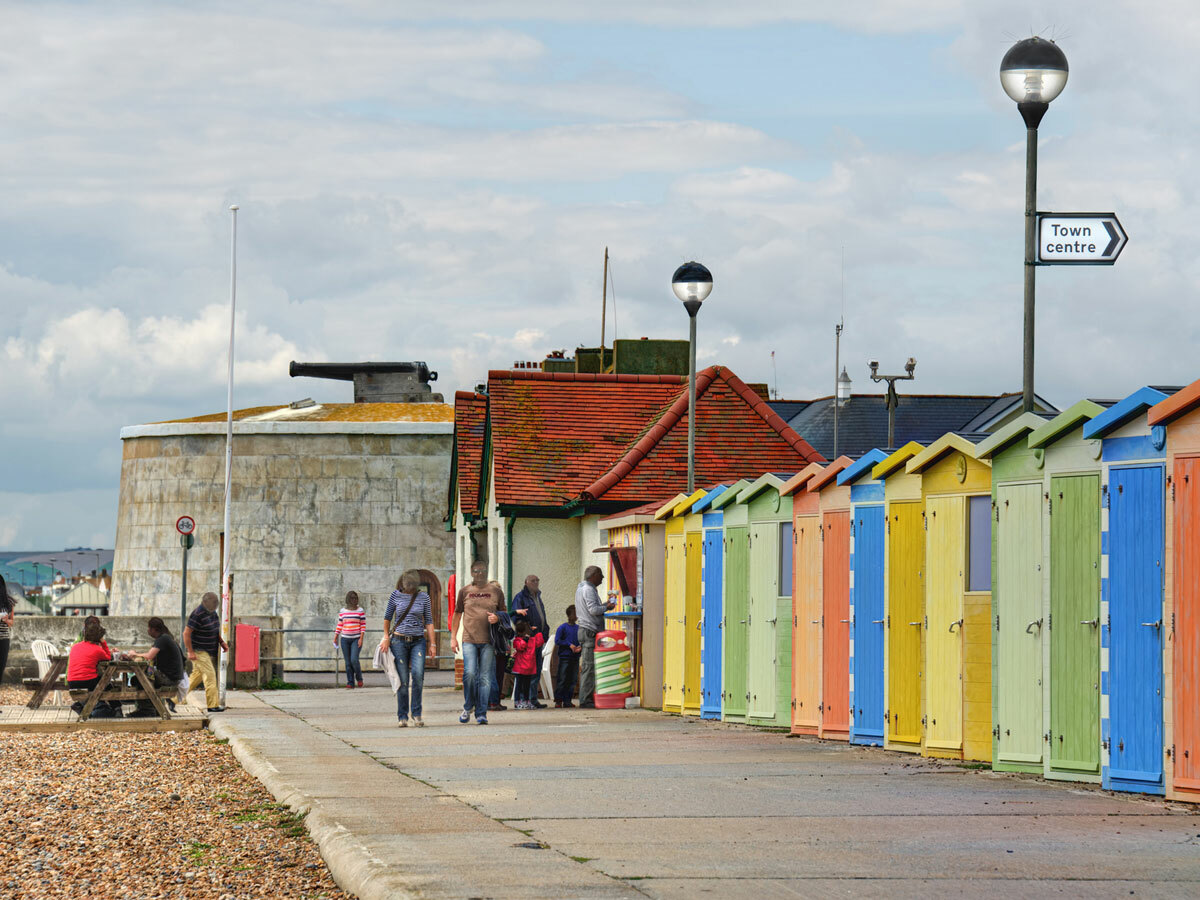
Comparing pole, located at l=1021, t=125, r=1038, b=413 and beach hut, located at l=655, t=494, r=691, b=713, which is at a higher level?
pole, located at l=1021, t=125, r=1038, b=413

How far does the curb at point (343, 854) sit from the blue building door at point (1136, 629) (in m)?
5.12

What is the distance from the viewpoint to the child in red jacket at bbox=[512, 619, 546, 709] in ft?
71.8

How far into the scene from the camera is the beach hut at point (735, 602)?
18.6m

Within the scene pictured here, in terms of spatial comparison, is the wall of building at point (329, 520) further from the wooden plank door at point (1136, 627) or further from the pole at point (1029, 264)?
the wooden plank door at point (1136, 627)

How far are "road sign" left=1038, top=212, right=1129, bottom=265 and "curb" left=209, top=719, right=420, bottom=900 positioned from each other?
640 centimetres

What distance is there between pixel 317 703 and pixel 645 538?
5.68 m

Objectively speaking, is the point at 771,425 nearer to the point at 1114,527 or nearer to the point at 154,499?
the point at 1114,527

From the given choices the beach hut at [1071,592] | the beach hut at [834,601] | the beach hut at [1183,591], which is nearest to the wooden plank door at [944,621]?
the beach hut at [1071,592]

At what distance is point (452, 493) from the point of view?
41000 mm

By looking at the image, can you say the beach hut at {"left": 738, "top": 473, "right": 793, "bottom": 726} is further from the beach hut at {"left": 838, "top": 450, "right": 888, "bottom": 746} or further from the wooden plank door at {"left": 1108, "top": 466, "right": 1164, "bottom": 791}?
the wooden plank door at {"left": 1108, "top": 466, "right": 1164, "bottom": 791}

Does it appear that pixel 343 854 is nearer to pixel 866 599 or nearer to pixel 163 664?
pixel 866 599

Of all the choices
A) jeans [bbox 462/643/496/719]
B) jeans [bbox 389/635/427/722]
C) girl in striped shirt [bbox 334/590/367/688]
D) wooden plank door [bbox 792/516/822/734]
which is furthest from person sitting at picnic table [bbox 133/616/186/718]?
girl in striped shirt [bbox 334/590/367/688]

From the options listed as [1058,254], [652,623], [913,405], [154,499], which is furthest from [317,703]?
[913,405]

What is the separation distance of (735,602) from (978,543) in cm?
585
